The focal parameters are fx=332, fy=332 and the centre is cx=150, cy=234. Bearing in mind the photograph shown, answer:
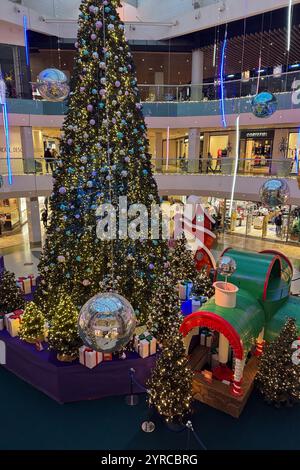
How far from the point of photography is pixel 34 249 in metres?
13.9

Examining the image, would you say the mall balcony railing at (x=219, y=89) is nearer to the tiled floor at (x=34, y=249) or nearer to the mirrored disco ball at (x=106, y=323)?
the tiled floor at (x=34, y=249)

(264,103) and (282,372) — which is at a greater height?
(264,103)

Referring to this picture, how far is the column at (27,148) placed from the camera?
1302 cm

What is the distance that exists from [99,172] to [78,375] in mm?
3198

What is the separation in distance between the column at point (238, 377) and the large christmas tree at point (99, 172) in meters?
1.92

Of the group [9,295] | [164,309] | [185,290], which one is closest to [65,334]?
[164,309]

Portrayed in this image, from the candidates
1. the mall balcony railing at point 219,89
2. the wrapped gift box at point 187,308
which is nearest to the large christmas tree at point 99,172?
the wrapped gift box at point 187,308

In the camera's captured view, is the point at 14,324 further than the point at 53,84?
Yes

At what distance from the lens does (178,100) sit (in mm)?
13812

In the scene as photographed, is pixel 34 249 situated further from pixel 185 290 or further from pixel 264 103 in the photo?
pixel 264 103

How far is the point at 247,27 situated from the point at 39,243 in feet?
40.7

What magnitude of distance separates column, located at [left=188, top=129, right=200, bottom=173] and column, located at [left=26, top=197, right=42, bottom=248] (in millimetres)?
6747

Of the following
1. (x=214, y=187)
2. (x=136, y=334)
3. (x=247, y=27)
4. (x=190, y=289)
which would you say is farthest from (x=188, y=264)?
(x=247, y=27)

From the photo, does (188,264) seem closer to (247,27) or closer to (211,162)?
(211,162)
